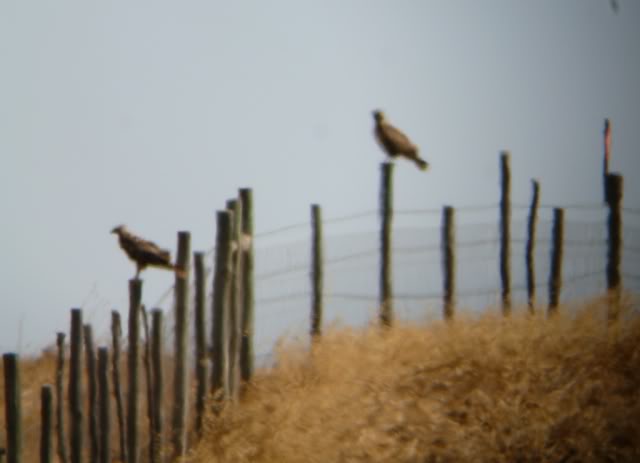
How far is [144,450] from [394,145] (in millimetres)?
4774

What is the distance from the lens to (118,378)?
1397cm

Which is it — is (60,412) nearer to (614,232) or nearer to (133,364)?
(133,364)

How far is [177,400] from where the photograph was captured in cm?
1304

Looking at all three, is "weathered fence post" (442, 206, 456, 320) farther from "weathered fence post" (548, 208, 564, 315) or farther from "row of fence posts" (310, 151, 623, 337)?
"weathered fence post" (548, 208, 564, 315)

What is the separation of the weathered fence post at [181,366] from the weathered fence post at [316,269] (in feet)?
8.75

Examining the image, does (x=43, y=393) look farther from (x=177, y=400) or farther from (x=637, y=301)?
(x=637, y=301)

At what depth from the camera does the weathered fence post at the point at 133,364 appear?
1309cm

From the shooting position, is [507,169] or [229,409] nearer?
[229,409]

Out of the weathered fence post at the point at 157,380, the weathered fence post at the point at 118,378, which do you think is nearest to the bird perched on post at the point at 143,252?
the weathered fence post at the point at 157,380

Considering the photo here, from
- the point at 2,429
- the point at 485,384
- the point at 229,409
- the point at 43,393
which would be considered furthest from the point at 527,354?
the point at 2,429

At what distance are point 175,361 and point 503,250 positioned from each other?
535 cm

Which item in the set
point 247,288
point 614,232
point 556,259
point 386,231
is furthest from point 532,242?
point 247,288

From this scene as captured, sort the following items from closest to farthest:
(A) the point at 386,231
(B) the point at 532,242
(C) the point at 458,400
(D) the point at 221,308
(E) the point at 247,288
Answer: (C) the point at 458,400 < (D) the point at 221,308 < (E) the point at 247,288 < (A) the point at 386,231 < (B) the point at 532,242

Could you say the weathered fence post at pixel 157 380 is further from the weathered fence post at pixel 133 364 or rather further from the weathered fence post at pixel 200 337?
the weathered fence post at pixel 200 337
